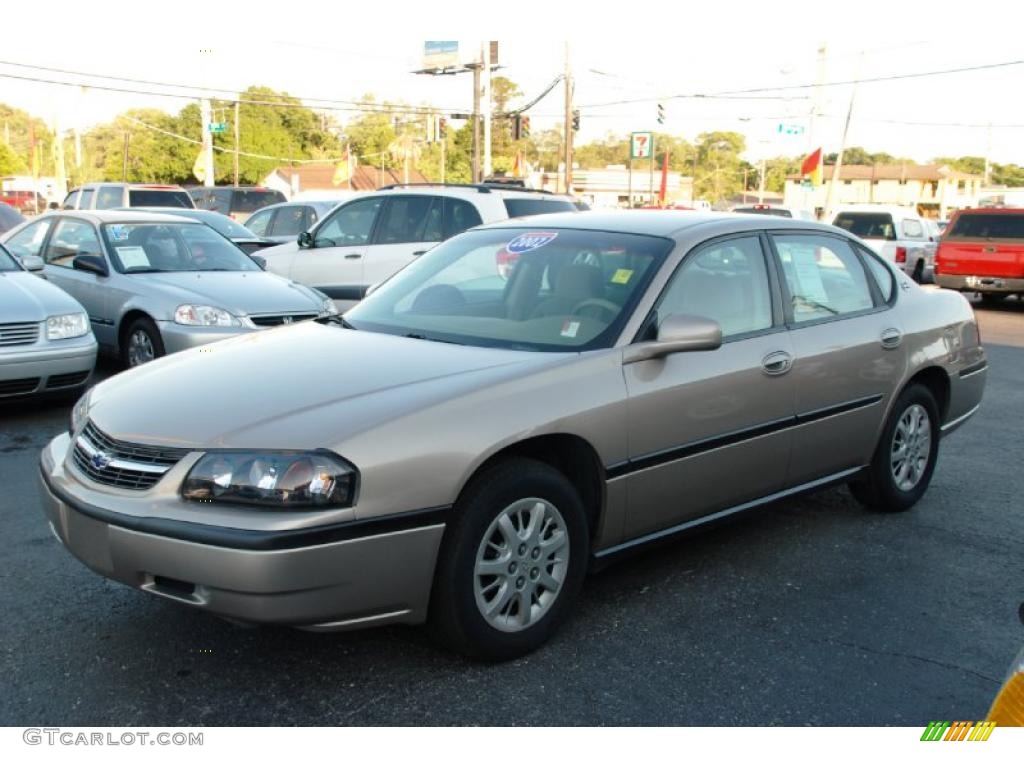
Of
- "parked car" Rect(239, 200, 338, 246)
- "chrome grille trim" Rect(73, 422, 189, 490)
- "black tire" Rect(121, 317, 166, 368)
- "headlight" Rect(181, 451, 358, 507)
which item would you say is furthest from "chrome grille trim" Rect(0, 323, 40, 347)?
"parked car" Rect(239, 200, 338, 246)

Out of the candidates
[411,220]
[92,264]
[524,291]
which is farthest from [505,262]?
[411,220]

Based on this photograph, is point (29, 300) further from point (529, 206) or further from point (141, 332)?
point (529, 206)

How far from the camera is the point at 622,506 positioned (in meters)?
3.84

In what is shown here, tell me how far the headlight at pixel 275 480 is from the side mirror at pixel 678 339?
131 cm

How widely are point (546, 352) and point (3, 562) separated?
2.56m

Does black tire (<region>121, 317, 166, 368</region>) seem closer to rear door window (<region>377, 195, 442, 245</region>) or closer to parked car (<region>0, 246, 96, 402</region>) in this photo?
parked car (<region>0, 246, 96, 402</region>)

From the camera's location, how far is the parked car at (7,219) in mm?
15156

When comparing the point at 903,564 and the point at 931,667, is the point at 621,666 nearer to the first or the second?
the point at 931,667

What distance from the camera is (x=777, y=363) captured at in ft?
14.5

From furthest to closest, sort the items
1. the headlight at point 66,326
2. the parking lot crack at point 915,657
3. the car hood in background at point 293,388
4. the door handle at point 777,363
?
the headlight at point 66,326 → the door handle at point 777,363 → the parking lot crack at point 915,657 → the car hood in background at point 293,388

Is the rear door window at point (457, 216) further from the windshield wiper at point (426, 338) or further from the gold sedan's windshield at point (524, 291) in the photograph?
the windshield wiper at point (426, 338)

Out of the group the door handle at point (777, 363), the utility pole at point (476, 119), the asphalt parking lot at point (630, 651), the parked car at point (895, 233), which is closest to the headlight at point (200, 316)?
the asphalt parking lot at point (630, 651)

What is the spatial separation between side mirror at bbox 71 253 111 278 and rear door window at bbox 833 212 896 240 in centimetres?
1736

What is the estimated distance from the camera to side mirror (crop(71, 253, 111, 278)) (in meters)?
8.76
